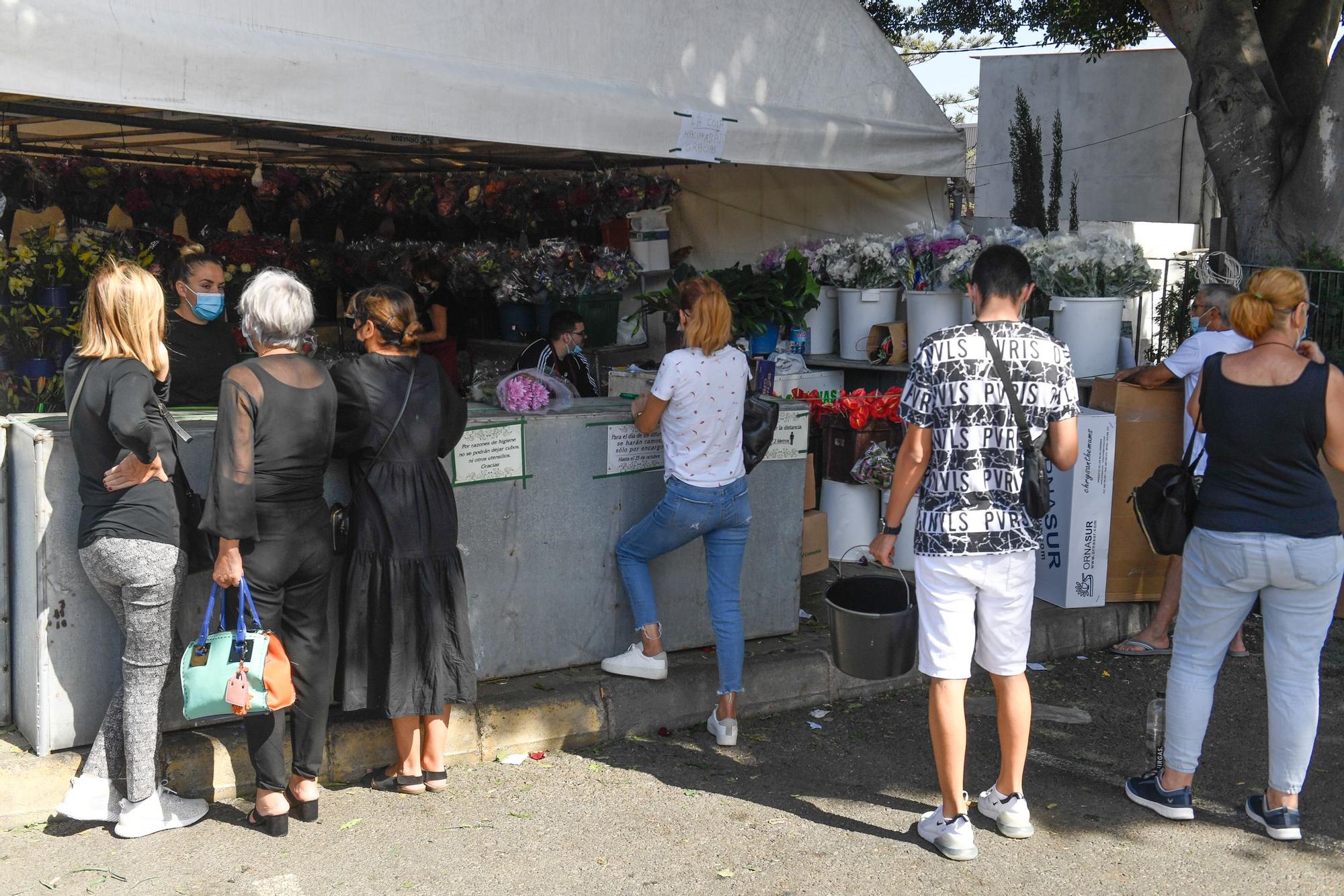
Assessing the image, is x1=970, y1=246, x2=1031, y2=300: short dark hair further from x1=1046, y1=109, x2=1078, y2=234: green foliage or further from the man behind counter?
x1=1046, y1=109, x2=1078, y2=234: green foliage

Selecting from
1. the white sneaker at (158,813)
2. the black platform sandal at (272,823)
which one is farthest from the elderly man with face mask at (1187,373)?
the white sneaker at (158,813)

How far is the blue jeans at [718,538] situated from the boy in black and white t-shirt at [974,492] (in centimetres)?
92

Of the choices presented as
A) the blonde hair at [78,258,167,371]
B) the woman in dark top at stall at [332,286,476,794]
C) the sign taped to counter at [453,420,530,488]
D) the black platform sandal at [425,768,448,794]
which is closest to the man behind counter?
the sign taped to counter at [453,420,530,488]

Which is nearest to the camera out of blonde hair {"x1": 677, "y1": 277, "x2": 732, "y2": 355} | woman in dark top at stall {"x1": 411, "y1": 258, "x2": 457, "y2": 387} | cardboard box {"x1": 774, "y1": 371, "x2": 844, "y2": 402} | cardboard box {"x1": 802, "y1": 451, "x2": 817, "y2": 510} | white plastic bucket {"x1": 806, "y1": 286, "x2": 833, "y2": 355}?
blonde hair {"x1": 677, "y1": 277, "x2": 732, "y2": 355}

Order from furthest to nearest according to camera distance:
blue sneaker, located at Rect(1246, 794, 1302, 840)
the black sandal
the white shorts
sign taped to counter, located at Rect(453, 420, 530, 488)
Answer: sign taped to counter, located at Rect(453, 420, 530, 488), the black sandal, blue sneaker, located at Rect(1246, 794, 1302, 840), the white shorts

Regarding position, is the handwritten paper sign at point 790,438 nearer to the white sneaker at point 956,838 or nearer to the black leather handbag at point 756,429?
the black leather handbag at point 756,429

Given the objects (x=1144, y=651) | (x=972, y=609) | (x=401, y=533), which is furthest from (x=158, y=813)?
(x=1144, y=651)

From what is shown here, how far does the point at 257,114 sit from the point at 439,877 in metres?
2.63

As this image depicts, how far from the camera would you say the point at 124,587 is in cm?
363

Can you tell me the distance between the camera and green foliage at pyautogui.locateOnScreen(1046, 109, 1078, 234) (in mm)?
21141

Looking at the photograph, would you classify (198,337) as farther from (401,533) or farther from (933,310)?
(933,310)

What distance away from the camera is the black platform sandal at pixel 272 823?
3.79 m

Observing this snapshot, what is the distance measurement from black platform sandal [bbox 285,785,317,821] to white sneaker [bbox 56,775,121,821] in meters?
0.51

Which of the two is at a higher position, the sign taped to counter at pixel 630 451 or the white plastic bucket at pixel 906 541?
the sign taped to counter at pixel 630 451
